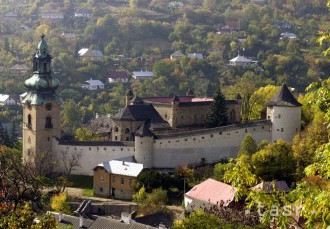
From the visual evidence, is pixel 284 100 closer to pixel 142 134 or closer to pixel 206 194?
pixel 142 134

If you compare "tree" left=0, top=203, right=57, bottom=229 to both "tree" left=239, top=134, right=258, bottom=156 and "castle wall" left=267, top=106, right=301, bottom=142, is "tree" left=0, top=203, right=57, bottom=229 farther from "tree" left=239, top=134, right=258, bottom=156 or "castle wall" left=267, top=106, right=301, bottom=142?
"castle wall" left=267, top=106, right=301, bottom=142

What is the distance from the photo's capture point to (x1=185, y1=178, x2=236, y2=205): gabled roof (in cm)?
3198

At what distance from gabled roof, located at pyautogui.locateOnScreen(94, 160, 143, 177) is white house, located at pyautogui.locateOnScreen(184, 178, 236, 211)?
14.0 ft

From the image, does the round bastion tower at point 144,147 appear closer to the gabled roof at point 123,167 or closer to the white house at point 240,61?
the gabled roof at point 123,167

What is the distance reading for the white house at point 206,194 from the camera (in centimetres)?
3216

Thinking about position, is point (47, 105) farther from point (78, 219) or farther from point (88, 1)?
point (88, 1)

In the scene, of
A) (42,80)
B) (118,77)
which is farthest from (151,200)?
(118,77)

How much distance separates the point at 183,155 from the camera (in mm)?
39844

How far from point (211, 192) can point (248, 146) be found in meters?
5.85

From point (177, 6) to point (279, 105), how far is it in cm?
9475

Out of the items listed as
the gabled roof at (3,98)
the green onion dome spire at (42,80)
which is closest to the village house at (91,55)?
the gabled roof at (3,98)

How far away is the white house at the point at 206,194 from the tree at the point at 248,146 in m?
3.85

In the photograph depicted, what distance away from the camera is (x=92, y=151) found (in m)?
41.0

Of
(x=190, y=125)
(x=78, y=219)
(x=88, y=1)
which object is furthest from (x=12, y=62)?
(x=78, y=219)
